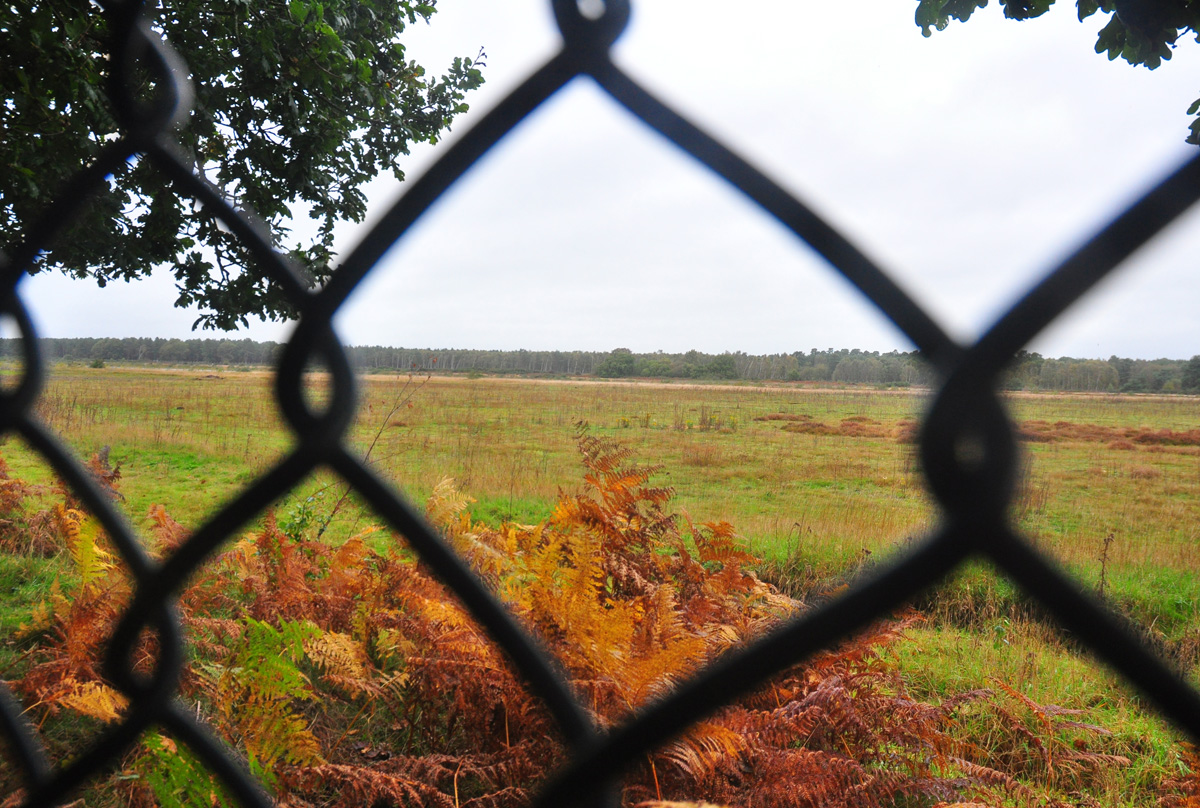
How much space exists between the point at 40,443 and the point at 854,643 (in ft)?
7.31

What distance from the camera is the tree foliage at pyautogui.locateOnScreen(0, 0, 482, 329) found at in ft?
5.95

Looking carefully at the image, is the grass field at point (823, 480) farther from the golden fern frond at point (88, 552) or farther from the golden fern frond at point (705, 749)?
the golden fern frond at point (88, 552)

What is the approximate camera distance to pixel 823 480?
11.0m

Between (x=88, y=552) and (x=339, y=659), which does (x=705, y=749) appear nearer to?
(x=339, y=659)

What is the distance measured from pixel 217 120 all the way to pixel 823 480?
995 centimetres

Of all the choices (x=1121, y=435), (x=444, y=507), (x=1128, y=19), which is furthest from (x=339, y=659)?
(x=1121, y=435)

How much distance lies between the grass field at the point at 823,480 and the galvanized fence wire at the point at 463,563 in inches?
0.8

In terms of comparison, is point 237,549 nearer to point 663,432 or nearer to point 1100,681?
point 1100,681

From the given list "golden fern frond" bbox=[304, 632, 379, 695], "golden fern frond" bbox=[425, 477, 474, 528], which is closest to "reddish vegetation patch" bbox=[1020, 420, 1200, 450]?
"golden fern frond" bbox=[425, 477, 474, 528]

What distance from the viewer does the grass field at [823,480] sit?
3.16m

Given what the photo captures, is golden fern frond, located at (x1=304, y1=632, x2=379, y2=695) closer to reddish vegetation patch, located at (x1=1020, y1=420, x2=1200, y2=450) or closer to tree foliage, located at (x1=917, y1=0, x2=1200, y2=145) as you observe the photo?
tree foliage, located at (x1=917, y1=0, x2=1200, y2=145)

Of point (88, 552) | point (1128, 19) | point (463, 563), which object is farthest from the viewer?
point (88, 552)

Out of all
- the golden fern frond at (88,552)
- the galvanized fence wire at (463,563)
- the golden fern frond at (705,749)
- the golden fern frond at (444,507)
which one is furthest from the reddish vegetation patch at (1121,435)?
the galvanized fence wire at (463,563)

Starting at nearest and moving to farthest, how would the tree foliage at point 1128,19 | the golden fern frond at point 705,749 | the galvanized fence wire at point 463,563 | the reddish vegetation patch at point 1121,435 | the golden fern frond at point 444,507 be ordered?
→ 1. the galvanized fence wire at point 463,563
2. the tree foliage at point 1128,19
3. the golden fern frond at point 705,749
4. the golden fern frond at point 444,507
5. the reddish vegetation patch at point 1121,435
